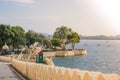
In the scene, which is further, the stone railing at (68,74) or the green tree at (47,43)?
the green tree at (47,43)

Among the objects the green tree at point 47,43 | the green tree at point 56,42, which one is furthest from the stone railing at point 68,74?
the green tree at point 47,43

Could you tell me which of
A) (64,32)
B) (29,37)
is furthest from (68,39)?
(29,37)

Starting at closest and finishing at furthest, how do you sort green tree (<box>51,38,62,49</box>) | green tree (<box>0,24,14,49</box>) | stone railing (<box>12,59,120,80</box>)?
stone railing (<box>12,59,120,80</box>), green tree (<box>0,24,14,49</box>), green tree (<box>51,38,62,49</box>)

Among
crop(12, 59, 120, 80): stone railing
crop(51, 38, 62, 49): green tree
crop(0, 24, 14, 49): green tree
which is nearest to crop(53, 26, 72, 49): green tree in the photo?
crop(51, 38, 62, 49): green tree

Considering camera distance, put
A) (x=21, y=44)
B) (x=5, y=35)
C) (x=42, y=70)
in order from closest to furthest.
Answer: (x=42, y=70) → (x=5, y=35) → (x=21, y=44)

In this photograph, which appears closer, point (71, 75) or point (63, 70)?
point (71, 75)

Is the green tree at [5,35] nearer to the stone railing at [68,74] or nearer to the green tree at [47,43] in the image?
the green tree at [47,43]

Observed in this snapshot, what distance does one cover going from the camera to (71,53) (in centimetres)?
15238

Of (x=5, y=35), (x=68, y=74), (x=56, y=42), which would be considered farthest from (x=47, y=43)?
(x=68, y=74)

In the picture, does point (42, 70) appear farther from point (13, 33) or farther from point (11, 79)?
point (13, 33)

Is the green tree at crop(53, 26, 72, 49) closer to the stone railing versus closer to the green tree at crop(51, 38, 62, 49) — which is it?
the green tree at crop(51, 38, 62, 49)

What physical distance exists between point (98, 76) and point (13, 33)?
10293 cm

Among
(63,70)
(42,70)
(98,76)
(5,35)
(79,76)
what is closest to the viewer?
(98,76)

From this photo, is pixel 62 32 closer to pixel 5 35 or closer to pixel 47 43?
pixel 47 43
